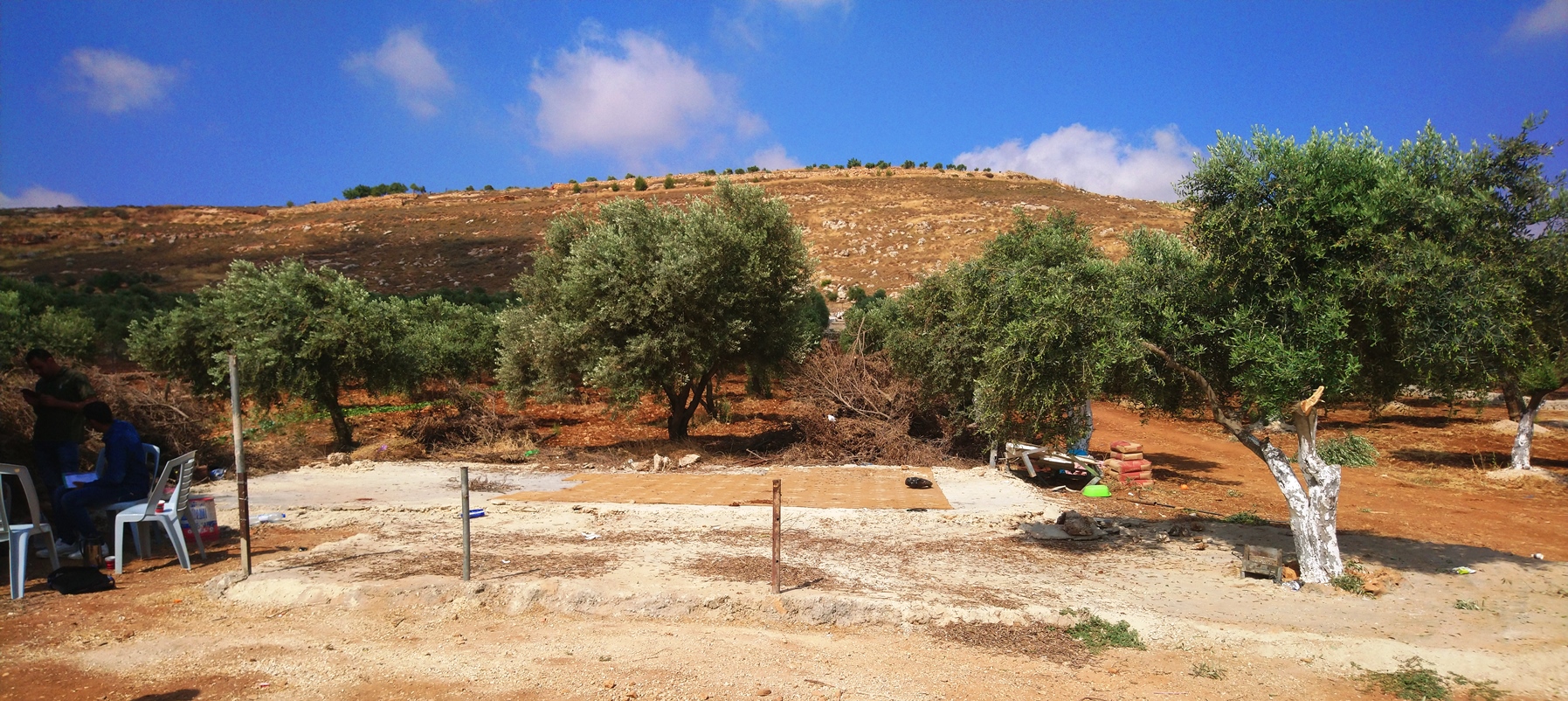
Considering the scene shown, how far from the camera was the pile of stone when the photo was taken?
1452cm

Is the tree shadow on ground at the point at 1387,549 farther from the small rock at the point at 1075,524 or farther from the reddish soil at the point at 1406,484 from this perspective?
the small rock at the point at 1075,524

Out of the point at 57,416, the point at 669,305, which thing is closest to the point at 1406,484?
the point at 669,305

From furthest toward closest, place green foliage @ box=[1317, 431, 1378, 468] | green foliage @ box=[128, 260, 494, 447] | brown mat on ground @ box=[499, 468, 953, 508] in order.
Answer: green foliage @ box=[1317, 431, 1378, 468] → green foliage @ box=[128, 260, 494, 447] → brown mat on ground @ box=[499, 468, 953, 508]

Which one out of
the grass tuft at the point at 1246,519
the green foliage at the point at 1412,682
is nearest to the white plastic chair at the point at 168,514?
the green foliage at the point at 1412,682

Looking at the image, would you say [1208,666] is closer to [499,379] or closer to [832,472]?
[832,472]

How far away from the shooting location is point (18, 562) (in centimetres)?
672

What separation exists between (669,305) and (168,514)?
9432 mm

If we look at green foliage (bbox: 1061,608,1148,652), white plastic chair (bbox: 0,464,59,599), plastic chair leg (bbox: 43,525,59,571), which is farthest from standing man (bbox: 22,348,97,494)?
green foliage (bbox: 1061,608,1148,652)

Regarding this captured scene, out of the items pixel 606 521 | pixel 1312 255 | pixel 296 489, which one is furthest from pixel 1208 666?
pixel 296 489

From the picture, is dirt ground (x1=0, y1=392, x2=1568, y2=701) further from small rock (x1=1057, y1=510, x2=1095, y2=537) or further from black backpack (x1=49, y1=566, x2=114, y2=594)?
small rock (x1=1057, y1=510, x2=1095, y2=537)

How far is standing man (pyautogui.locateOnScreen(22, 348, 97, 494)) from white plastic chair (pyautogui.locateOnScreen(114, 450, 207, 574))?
840mm

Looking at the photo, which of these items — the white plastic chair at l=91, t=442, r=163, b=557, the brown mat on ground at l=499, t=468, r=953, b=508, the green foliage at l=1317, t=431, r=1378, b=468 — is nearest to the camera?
the white plastic chair at l=91, t=442, r=163, b=557

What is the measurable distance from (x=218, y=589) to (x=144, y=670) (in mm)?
1674

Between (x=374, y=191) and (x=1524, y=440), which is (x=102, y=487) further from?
(x=374, y=191)
